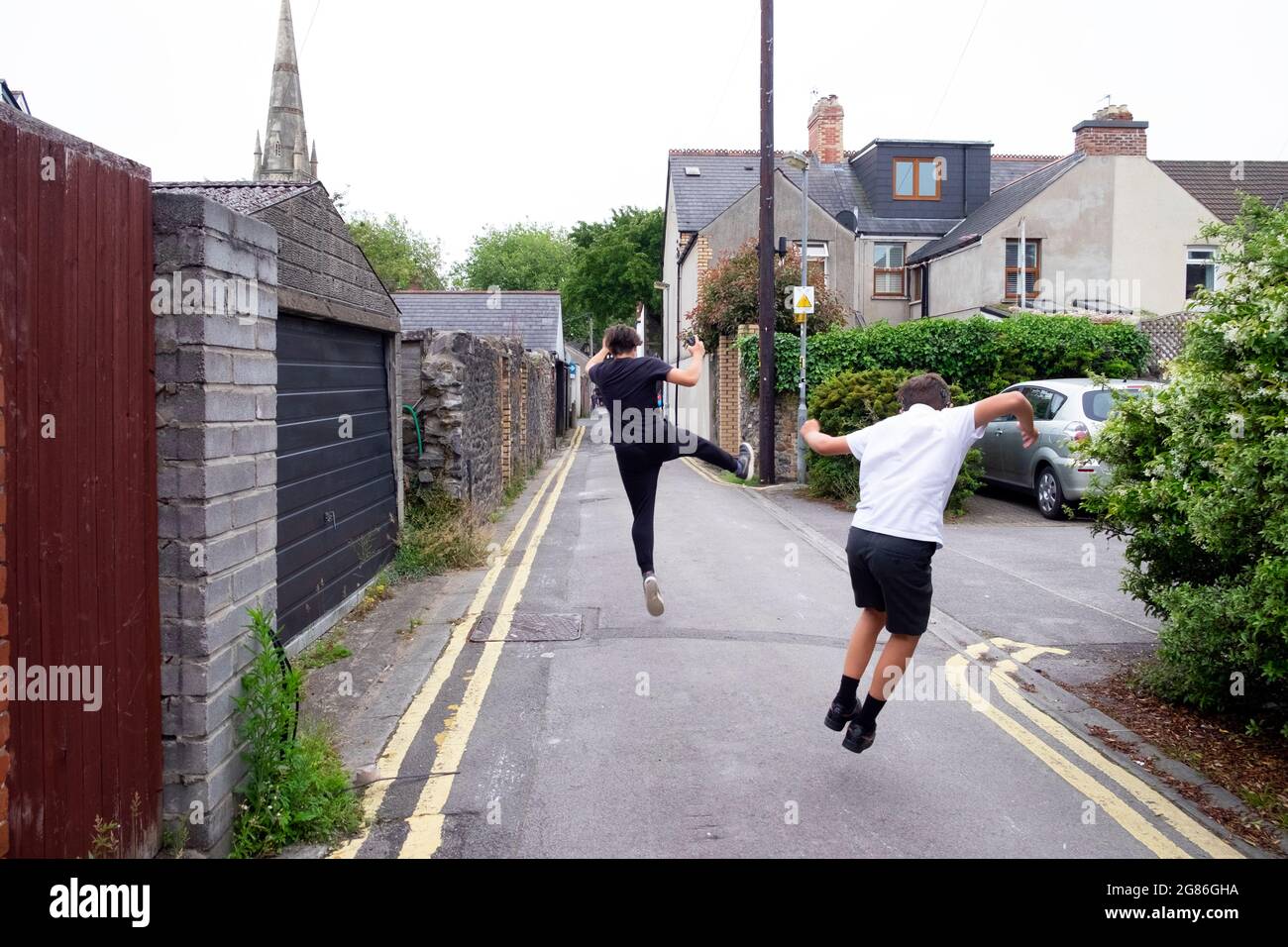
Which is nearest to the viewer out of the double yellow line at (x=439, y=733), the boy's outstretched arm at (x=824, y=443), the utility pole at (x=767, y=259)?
the double yellow line at (x=439, y=733)

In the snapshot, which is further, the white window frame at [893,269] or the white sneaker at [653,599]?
the white window frame at [893,269]

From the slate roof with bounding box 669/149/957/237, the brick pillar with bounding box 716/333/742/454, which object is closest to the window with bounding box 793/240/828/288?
the brick pillar with bounding box 716/333/742/454

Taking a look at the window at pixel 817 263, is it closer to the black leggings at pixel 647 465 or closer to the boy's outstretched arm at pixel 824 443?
the black leggings at pixel 647 465

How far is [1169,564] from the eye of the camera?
19.6ft

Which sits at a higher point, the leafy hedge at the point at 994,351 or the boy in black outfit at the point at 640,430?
the leafy hedge at the point at 994,351

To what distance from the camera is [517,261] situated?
94688 millimetres

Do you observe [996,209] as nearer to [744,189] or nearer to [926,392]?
[744,189]

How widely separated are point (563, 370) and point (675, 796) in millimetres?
35543

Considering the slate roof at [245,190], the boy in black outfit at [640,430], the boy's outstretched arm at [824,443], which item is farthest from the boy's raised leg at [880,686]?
the slate roof at [245,190]

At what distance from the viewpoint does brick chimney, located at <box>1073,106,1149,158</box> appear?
2914 centimetres

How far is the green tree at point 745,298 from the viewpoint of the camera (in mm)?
21359

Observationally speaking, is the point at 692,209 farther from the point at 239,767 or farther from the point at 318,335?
the point at 239,767

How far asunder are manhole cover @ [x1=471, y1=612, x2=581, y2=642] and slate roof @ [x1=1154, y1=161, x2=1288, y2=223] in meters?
28.6

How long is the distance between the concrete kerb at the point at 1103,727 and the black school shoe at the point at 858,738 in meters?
1.37
